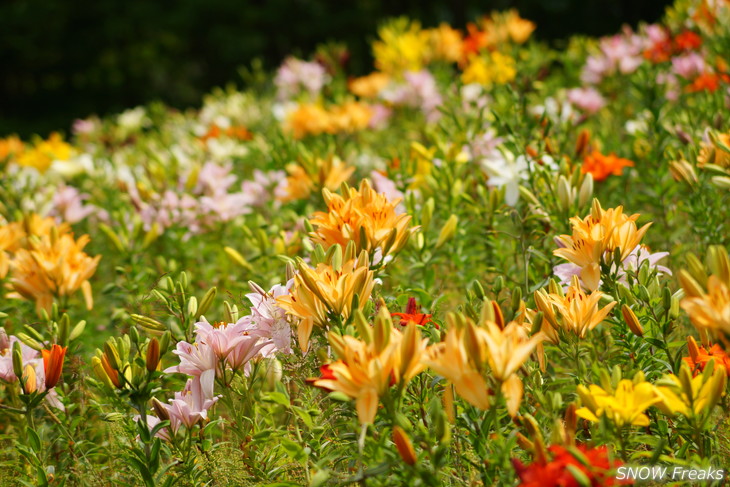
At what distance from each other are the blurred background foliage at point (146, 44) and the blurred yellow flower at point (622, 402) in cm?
943

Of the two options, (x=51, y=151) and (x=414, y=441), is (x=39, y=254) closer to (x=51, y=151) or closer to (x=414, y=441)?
(x=414, y=441)

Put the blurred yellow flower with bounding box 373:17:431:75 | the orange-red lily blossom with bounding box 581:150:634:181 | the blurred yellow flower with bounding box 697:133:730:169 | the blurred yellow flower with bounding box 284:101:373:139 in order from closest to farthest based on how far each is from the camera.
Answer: the blurred yellow flower with bounding box 697:133:730:169 < the orange-red lily blossom with bounding box 581:150:634:181 < the blurred yellow flower with bounding box 284:101:373:139 < the blurred yellow flower with bounding box 373:17:431:75

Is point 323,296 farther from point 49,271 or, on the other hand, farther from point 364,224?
point 49,271

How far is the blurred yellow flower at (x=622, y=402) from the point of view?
1234 millimetres

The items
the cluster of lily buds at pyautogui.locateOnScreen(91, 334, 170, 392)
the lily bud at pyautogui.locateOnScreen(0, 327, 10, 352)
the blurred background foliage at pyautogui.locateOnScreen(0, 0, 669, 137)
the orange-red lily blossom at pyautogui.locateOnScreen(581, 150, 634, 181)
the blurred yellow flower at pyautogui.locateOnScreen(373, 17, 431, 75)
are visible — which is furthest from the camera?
the blurred background foliage at pyautogui.locateOnScreen(0, 0, 669, 137)

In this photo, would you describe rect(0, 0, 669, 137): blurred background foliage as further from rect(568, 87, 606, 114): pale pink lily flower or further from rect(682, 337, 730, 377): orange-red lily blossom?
rect(682, 337, 730, 377): orange-red lily blossom

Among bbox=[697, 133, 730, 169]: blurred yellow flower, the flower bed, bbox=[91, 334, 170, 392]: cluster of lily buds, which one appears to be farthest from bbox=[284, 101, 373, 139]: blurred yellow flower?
bbox=[91, 334, 170, 392]: cluster of lily buds

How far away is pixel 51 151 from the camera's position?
5.09 metres

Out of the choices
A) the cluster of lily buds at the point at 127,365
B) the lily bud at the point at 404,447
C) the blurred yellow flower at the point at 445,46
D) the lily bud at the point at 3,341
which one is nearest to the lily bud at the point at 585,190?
the lily bud at the point at 404,447

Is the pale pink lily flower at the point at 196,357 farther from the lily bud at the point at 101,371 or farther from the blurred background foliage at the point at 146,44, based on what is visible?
the blurred background foliage at the point at 146,44

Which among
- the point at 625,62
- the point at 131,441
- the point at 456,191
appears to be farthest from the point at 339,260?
the point at 625,62

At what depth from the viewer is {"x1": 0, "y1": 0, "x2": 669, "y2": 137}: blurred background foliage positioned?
11.1 metres

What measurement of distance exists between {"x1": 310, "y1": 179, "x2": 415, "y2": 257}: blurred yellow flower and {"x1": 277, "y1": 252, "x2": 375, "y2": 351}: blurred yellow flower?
0.78ft

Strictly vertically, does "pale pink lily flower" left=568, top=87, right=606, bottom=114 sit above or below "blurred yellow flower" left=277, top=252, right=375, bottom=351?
below
